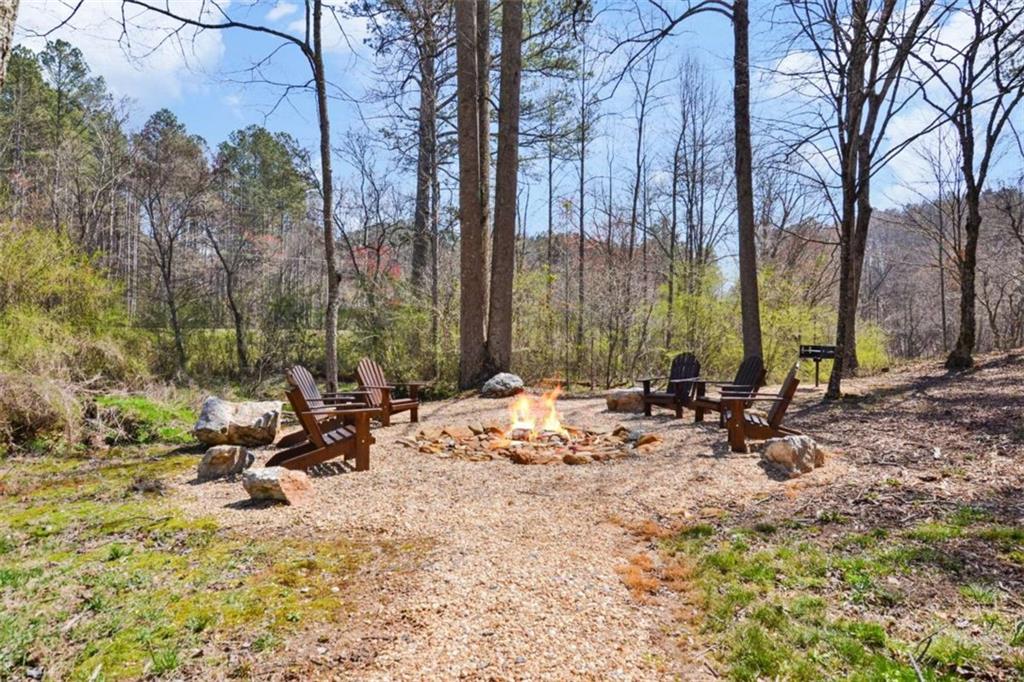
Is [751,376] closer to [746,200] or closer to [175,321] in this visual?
[746,200]

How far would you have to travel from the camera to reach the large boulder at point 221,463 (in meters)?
4.55

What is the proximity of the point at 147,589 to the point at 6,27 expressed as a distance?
2.38m

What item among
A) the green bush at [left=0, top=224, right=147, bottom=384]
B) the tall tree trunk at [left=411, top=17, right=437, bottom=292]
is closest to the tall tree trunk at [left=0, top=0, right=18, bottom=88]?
the green bush at [left=0, top=224, right=147, bottom=384]

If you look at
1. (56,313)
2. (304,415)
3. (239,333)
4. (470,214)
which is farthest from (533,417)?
(239,333)

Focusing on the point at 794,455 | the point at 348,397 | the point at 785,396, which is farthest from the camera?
the point at 348,397

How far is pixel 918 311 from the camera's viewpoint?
2709cm

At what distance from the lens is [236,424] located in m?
5.65

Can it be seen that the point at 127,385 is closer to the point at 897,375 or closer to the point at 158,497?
the point at 158,497

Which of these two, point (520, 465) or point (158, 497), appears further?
point (520, 465)

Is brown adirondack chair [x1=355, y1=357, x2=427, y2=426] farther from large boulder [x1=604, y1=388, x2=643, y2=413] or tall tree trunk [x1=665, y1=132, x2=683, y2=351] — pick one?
tall tree trunk [x1=665, y1=132, x2=683, y2=351]

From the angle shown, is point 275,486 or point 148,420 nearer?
point 275,486

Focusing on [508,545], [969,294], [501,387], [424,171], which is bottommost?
[508,545]

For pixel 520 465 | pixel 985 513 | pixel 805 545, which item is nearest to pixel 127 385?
pixel 520 465

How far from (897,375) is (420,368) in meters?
9.30
